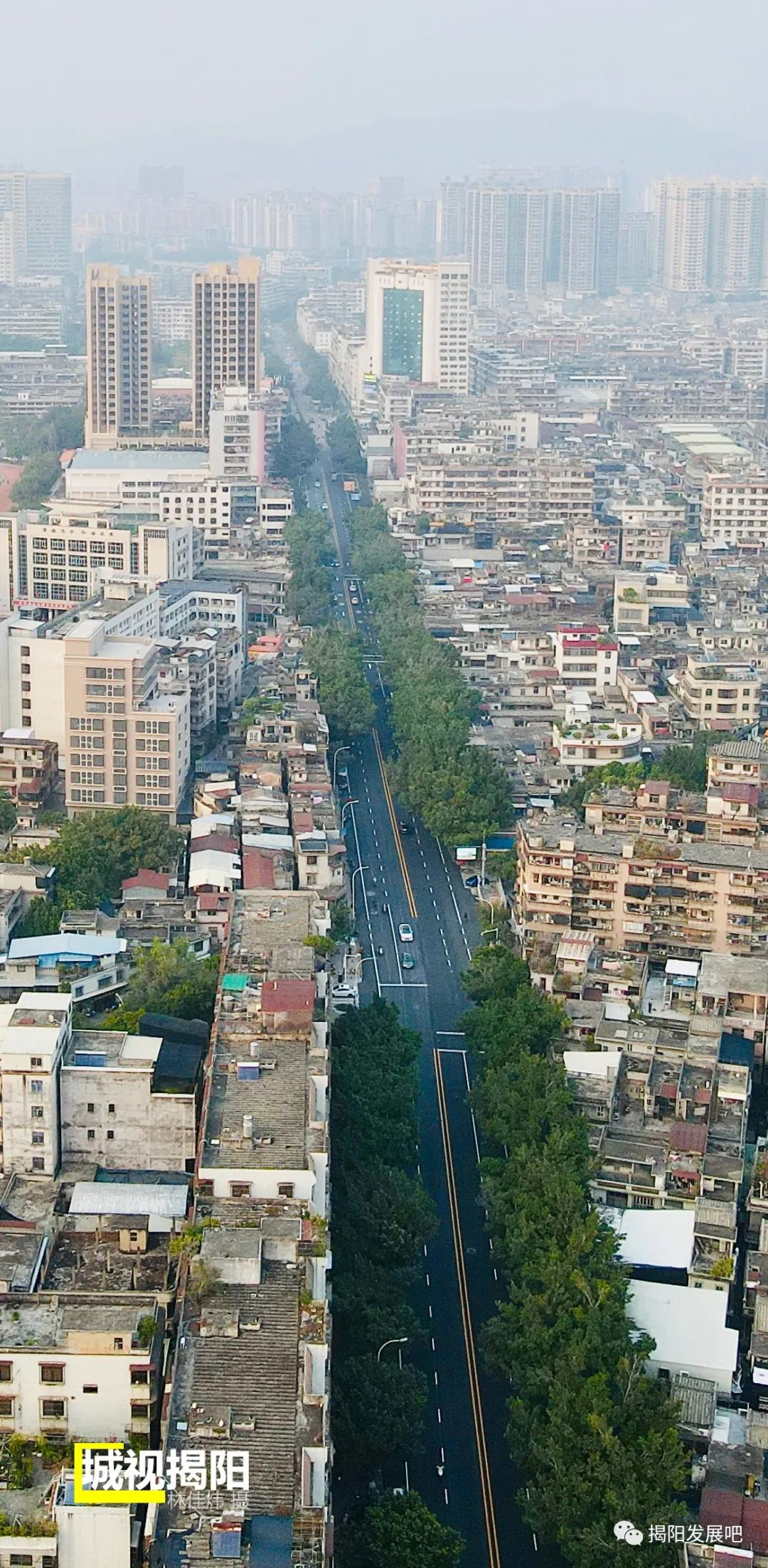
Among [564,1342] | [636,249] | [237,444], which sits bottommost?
[564,1342]

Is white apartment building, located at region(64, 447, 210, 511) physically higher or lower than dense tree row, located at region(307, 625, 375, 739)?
higher

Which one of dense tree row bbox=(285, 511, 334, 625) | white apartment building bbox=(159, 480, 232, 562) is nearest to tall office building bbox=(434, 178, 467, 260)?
dense tree row bbox=(285, 511, 334, 625)

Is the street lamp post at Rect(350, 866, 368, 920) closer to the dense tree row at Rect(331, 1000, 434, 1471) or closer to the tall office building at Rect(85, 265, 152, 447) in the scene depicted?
the dense tree row at Rect(331, 1000, 434, 1471)

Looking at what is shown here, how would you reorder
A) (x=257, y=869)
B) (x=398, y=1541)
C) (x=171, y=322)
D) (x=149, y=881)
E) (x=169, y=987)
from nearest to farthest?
(x=398, y=1541) < (x=169, y=987) < (x=257, y=869) < (x=149, y=881) < (x=171, y=322)

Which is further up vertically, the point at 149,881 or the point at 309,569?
the point at 309,569

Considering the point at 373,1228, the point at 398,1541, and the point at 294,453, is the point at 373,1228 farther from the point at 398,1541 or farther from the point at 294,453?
the point at 294,453

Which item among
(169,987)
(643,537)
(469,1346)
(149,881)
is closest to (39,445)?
(643,537)

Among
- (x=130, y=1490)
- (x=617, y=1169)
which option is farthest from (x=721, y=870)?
(x=130, y=1490)
